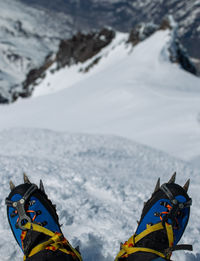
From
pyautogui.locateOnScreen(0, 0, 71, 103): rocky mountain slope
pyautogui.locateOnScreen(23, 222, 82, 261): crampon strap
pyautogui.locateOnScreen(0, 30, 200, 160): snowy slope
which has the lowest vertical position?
pyautogui.locateOnScreen(23, 222, 82, 261): crampon strap

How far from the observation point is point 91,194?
270cm

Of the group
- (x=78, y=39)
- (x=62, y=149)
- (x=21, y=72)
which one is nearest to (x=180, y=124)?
(x=62, y=149)

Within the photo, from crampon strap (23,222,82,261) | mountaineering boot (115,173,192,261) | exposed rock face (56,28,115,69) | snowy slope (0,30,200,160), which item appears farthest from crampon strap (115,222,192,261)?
exposed rock face (56,28,115,69)

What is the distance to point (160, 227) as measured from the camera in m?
1.80

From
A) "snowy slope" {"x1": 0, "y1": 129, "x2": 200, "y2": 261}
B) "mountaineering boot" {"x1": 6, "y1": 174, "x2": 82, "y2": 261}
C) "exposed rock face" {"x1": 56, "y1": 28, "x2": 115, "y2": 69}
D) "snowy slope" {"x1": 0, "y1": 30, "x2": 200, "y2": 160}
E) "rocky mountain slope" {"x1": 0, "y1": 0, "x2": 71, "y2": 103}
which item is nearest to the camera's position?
"mountaineering boot" {"x1": 6, "y1": 174, "x2": 82, "y2": 261}

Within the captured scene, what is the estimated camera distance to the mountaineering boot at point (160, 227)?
161 cm

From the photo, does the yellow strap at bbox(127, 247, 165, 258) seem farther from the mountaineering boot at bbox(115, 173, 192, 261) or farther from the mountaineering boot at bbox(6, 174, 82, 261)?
the mountaineering boot at bbox(6, 174, 82, 261)

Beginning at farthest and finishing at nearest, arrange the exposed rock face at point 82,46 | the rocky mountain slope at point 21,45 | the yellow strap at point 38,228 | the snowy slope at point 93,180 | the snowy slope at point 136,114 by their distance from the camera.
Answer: the rocky mountain slope at point 21,45 < the exposed rock face at point 82,46 < the snowy slope at point 136,114 < the snowy slope at point 93,180 < the yellow strap at point 38,228

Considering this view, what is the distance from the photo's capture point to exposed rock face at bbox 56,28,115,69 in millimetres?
35000

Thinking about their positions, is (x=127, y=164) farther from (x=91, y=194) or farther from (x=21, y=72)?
(x=21, y=72)

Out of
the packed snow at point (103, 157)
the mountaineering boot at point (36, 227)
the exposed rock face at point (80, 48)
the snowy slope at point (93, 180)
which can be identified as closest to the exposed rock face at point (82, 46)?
the exposed rock face at point (80, 48)

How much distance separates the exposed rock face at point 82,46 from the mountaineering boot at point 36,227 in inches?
1314

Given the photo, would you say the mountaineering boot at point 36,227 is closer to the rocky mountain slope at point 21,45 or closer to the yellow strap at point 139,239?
the yellow strap at point 139,239

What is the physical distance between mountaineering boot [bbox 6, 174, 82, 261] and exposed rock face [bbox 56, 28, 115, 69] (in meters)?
33.4
